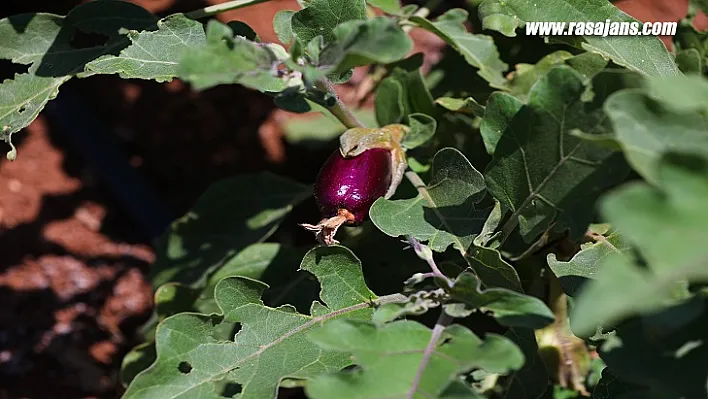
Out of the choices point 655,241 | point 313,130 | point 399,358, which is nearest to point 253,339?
point 399,358

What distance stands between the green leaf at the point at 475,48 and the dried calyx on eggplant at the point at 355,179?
0.26m

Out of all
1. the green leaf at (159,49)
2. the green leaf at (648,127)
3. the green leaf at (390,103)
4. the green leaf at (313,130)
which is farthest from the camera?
the green leaf at (313,130)

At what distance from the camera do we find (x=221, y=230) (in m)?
1.50

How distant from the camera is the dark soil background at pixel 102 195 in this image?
1.58 metres

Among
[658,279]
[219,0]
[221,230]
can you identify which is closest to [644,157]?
[658,279]

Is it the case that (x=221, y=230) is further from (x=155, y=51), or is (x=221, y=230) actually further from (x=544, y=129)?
(x=544, y=129)

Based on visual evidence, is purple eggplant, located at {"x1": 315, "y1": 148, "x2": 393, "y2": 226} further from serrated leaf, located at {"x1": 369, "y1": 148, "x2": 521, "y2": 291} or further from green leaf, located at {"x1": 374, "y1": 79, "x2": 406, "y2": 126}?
green leaf, located at {"x1": 374, "y1": 79, "x2": 406, "y2": 126}

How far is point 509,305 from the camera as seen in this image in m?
0.79

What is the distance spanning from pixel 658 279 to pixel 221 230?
1.09m

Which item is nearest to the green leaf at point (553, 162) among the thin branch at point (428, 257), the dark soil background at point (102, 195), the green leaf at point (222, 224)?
the thin branch at point (428, 257)

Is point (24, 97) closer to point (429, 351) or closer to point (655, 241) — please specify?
point (429, 351)

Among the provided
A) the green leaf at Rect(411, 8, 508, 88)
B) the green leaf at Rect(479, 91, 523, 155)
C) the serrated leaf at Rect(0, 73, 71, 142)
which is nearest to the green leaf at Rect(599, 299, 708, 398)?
the green leaf at Rect(479, 91, 523, 155)

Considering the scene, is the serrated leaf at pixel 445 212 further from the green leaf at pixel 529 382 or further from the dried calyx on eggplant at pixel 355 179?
the green leaf at pixel 529 382

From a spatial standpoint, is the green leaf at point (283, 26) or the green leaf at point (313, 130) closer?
the green leaf at point (283, 26)
